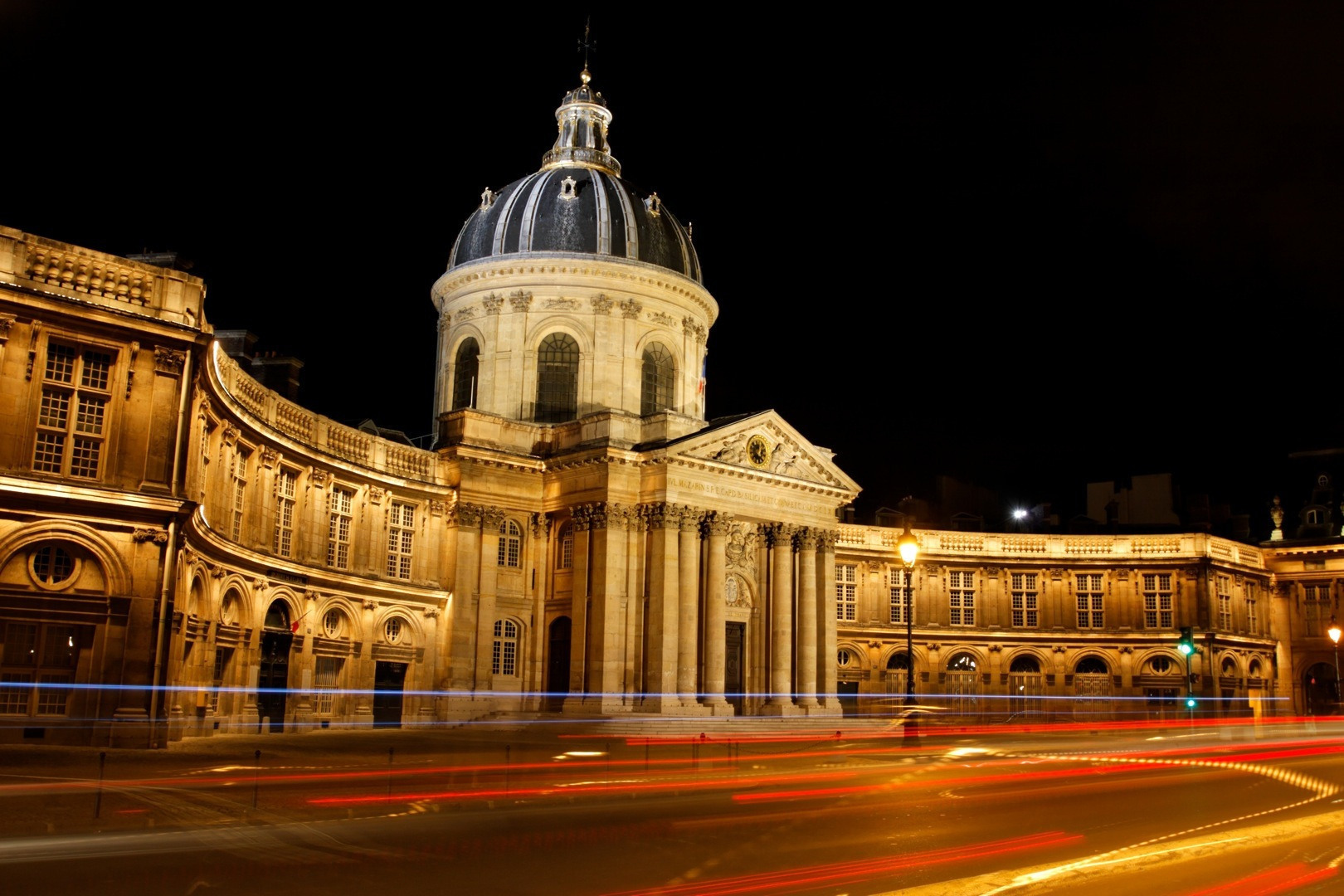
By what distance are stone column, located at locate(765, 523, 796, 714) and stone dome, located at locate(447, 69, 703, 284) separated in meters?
12.8

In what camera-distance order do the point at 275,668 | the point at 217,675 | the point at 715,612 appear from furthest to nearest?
the point at 715,612
the point at 275,668
the point at 217,675

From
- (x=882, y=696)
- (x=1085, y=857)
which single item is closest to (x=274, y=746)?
(x=1085, y=857)

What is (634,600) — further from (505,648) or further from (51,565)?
(51,565)

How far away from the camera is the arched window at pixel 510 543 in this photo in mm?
49312

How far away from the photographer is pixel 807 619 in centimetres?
5144

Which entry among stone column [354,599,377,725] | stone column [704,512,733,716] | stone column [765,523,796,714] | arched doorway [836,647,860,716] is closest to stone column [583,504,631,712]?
stone column [704,512,733,716]

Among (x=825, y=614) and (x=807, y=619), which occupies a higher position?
(x=825, y=614)

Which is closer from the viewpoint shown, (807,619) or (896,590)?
(807,619)

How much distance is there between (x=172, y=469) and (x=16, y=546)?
379 centimetres

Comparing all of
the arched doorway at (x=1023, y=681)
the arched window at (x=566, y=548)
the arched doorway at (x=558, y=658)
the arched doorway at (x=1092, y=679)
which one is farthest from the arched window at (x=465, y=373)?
the arched doorway at (x=1092, y=679)

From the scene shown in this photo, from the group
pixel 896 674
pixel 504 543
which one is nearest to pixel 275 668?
pixel 504 543

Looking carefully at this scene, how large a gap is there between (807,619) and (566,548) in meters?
10.3

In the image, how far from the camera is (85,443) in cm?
2920

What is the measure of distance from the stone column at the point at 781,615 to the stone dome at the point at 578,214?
12.8m
